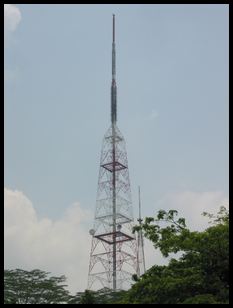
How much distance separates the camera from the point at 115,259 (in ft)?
158

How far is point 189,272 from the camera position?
19.5 m

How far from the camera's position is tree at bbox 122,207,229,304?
61.3ft

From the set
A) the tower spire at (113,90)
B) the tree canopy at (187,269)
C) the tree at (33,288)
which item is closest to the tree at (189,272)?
the tree canopy at (187,269)

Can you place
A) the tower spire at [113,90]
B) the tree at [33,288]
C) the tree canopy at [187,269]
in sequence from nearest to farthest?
the tree canopy at [187,269] < the tree at [33,288] < the tower spire at [113,90]

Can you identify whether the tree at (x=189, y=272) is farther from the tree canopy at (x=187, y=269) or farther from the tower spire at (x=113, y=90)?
the tower spire at (x=113, y=90)

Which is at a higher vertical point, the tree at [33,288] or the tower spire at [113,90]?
the tower spire at [113,90]

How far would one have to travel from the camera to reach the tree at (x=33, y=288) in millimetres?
38000

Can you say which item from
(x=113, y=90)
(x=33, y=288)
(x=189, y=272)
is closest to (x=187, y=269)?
(x=189, y=272)

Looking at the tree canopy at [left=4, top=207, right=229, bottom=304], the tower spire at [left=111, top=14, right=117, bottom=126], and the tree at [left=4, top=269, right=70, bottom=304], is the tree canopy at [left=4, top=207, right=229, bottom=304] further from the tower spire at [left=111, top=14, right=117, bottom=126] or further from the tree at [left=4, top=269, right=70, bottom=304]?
the tower spire at [left=111, top=14, right=117, bottom=126]

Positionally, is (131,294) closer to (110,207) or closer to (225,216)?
(225,216)

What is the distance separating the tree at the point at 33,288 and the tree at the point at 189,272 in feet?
61.6

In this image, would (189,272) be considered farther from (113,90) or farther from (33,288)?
(113,90)
